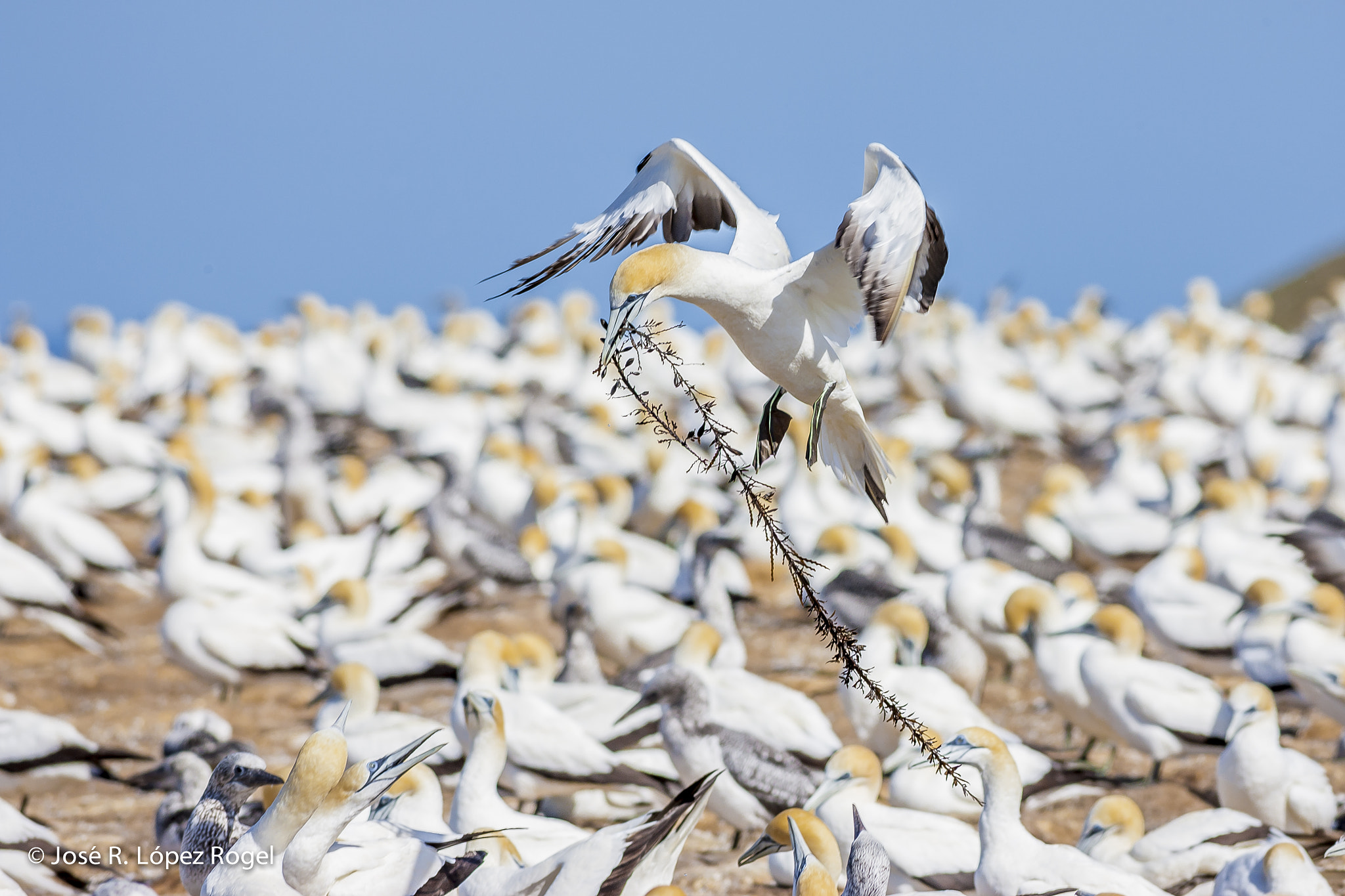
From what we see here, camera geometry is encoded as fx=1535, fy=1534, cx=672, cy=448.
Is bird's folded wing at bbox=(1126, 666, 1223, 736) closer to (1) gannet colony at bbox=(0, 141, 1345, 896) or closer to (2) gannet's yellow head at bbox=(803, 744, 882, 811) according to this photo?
(1) gannet colony at bbox=(0, 141, 1345, 896)

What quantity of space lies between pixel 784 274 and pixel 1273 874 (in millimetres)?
2543

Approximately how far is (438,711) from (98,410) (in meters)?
9.66

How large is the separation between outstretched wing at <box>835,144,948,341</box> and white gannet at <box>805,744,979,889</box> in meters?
2.23

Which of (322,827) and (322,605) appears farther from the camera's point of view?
(322,605)

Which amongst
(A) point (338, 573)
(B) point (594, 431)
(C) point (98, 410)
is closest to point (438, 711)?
(A) point (338, 573)

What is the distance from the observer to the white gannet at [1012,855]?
16.8 ft

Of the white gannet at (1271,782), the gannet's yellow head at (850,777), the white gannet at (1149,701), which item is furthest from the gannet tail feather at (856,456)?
the white gannet at (1149,701)

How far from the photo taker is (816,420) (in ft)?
13.8

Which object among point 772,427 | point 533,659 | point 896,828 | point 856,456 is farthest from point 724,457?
point 533,659

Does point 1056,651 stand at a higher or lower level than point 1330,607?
lower

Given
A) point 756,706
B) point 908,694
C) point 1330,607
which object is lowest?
point 756,706

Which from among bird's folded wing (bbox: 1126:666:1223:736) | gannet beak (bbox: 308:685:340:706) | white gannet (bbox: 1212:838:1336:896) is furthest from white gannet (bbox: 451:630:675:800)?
white gannet (bbox: 1212:838:1336:896)

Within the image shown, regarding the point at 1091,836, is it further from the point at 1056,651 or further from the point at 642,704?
the point at 1056,651

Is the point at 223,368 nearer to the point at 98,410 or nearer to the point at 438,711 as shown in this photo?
the point at 98,410
